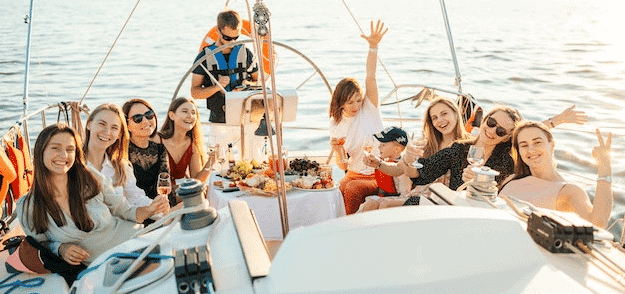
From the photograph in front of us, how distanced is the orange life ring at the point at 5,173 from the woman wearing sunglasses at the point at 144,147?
21.0 inches

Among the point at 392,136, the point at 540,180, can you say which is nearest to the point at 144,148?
the point at 392,136

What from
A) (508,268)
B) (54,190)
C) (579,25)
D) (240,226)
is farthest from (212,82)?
(579,25)

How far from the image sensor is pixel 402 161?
8.25 ft

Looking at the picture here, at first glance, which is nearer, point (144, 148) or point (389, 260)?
point (389, 260)

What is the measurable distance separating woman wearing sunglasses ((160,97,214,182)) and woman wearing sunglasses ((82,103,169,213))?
0.35 m

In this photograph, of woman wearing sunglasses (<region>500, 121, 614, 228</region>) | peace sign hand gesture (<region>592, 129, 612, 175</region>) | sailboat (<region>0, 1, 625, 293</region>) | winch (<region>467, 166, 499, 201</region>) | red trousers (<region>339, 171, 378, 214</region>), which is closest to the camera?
sailboat (<region>0, 1, 625, 293</region>)

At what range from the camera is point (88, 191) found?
1933mm

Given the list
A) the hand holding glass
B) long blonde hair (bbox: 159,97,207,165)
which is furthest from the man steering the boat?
the hand holding glass

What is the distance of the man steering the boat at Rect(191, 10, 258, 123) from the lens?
3.49m

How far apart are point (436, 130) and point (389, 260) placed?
1.95m

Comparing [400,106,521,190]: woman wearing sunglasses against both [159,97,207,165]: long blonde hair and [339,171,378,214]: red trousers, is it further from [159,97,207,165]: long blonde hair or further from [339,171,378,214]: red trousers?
[159,97,207,165]: long blonde hair

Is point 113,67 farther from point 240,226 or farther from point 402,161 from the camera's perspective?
point 240,226

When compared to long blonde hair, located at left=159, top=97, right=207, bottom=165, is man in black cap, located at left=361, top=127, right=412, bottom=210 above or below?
below

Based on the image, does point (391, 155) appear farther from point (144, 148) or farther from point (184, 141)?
point (144, 148)
